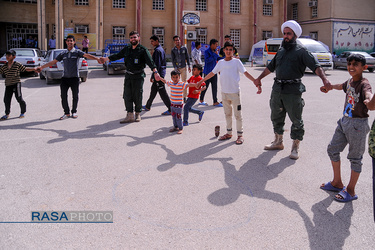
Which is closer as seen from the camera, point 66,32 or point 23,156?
point 23,156

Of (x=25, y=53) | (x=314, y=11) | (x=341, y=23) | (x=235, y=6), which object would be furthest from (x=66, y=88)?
(x=314, y=11)

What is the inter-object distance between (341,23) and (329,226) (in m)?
36.7

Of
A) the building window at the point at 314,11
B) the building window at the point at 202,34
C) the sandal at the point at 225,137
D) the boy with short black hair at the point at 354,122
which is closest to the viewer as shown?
the boy with short black hair at the point at 354,122

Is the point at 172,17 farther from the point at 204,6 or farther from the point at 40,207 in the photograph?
the point at 40,207

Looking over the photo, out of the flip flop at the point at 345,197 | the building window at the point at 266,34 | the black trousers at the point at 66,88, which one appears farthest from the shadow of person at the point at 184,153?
the building window at the point at 266,34

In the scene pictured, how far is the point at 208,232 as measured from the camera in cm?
344

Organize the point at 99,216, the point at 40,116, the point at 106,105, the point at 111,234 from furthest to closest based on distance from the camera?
1. the point at 106,105
2. the point at 40,116
3. the point at 99,216
4. the point at 111,234

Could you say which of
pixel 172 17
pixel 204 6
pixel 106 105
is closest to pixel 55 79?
pixel 106 105

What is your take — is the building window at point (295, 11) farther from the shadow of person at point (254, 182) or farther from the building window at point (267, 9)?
the shadow of person at point (254, 182)

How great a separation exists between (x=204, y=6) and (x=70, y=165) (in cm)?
3145

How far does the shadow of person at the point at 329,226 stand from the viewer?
326cm

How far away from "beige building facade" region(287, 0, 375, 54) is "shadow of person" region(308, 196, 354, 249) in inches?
1374

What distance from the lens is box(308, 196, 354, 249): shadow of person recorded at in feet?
10.7

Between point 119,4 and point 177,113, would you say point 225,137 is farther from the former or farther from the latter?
point 119,4
